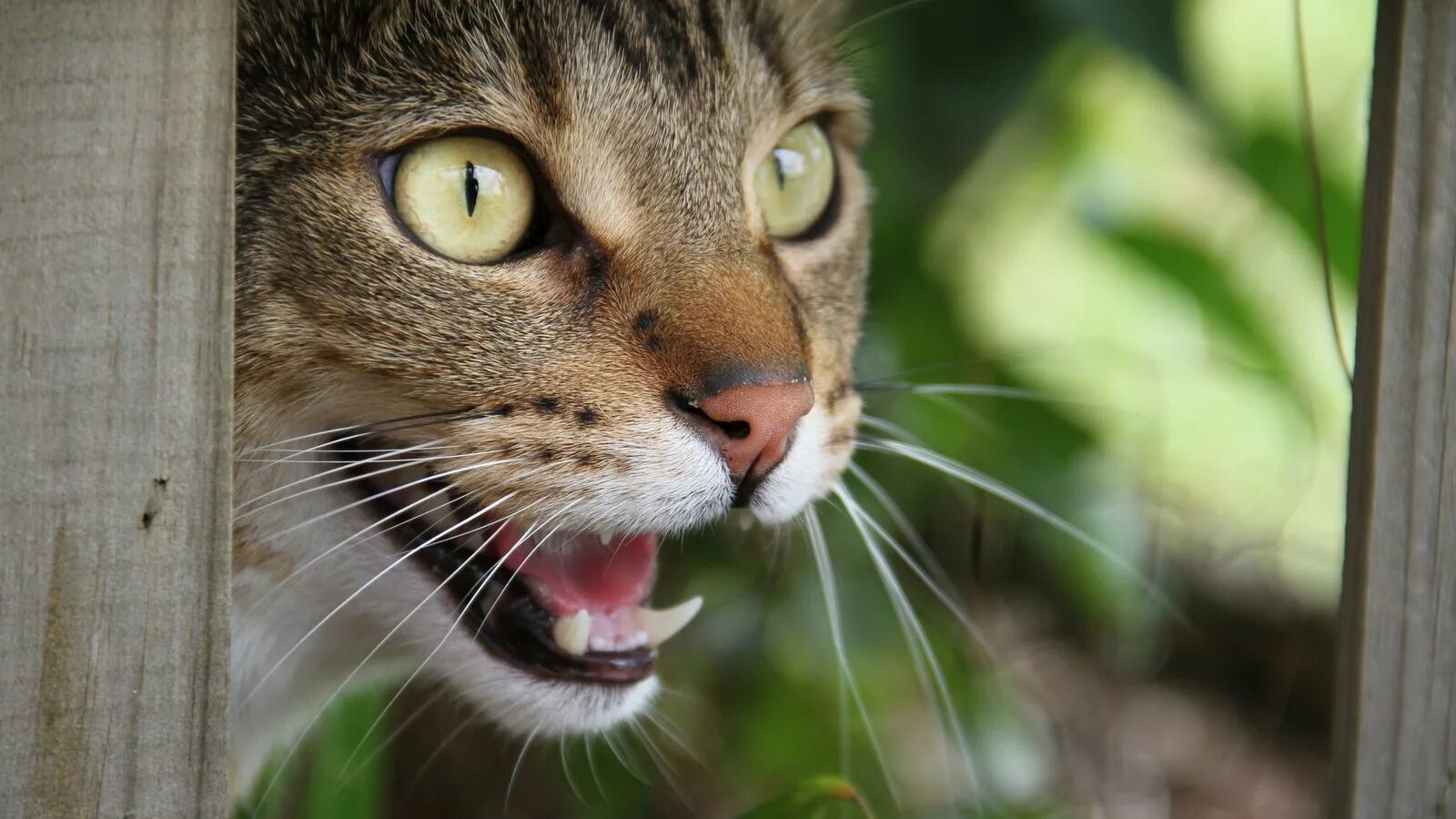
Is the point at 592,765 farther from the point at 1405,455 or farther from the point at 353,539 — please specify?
the point at 1405,455

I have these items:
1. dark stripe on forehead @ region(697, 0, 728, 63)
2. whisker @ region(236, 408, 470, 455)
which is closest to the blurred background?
dark stripe on forehead @ region(697, 0, 728, 63)

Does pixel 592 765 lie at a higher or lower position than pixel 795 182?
lower

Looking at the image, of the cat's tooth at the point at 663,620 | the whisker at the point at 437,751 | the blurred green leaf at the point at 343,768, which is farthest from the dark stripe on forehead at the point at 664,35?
the blurred green leaf at the point at 343,768

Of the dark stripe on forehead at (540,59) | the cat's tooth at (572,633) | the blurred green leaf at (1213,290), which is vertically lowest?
the cat's tooth at (572,633)

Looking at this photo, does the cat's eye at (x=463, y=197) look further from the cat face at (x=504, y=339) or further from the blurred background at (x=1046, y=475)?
the blurred background at (x=1046, y=475)

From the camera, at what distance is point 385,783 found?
247 centimetres

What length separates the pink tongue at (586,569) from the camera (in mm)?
1360

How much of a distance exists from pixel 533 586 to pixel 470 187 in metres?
0.42

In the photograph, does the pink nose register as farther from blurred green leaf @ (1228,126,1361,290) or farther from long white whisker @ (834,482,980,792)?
blurred green leaf @ (1228,126,1361,290)

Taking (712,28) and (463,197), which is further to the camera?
(712,28)

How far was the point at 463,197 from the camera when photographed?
1251mm

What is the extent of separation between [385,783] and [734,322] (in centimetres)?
161

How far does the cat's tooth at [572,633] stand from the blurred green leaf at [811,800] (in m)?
0.27

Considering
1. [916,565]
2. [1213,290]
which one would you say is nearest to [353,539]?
[916,565]
